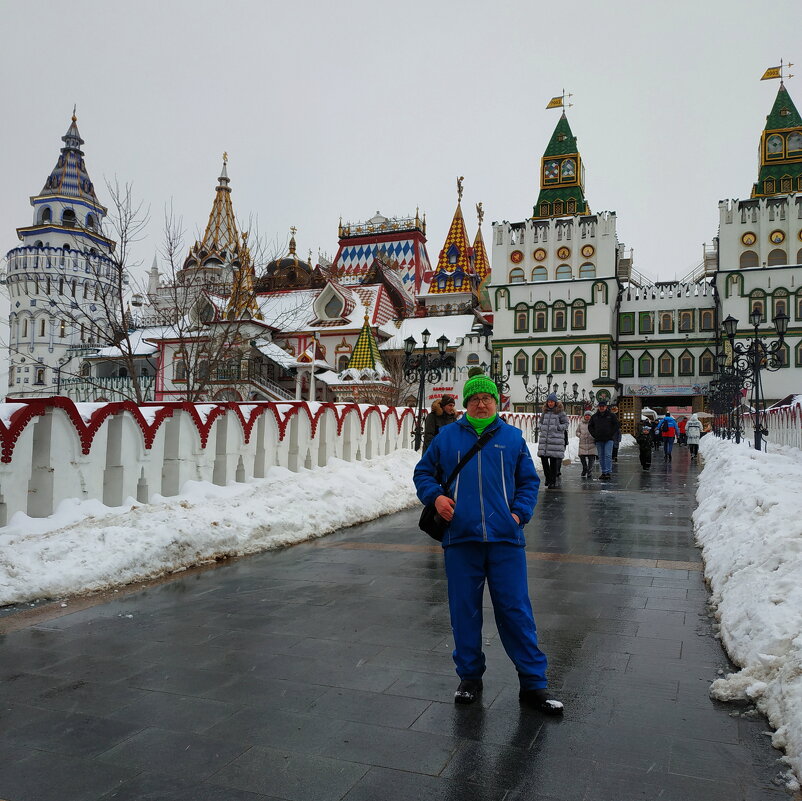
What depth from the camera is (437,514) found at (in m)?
3.85

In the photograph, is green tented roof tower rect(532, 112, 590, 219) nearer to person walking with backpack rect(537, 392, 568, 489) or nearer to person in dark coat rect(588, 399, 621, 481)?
person in dark coat rect(588, 399, 621, 481)

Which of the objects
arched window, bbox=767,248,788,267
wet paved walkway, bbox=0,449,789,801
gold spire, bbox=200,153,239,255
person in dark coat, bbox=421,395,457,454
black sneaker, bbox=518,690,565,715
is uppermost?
gold spire, bbox=200,153,239,255

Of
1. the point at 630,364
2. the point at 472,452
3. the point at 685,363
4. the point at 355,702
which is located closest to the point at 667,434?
the point at 472,452

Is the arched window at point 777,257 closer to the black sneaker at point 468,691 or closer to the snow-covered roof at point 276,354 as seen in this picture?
the snow-covered roof at point 276,354

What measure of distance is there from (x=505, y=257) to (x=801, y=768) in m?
49.4

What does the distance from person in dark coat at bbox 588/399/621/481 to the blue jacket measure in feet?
39.1

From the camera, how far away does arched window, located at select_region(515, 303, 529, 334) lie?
49688mm

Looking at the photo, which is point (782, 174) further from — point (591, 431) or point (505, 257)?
point (591, 431)

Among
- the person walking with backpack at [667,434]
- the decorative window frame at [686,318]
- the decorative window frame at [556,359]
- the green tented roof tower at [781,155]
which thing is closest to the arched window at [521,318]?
the decorative window frame at [556,359]

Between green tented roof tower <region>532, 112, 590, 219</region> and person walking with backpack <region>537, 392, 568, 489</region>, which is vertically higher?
green tented roof tower <region>532, 112, 590, 219</region>

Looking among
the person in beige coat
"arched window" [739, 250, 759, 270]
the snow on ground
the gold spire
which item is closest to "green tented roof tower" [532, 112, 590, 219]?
"arched window" [739, 250, 759, 270]

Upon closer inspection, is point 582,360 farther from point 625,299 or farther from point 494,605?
point 494,605

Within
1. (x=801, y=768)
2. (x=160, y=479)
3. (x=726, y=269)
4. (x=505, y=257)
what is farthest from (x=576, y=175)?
(x=801, y=768)

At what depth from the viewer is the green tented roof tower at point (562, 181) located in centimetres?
5184
